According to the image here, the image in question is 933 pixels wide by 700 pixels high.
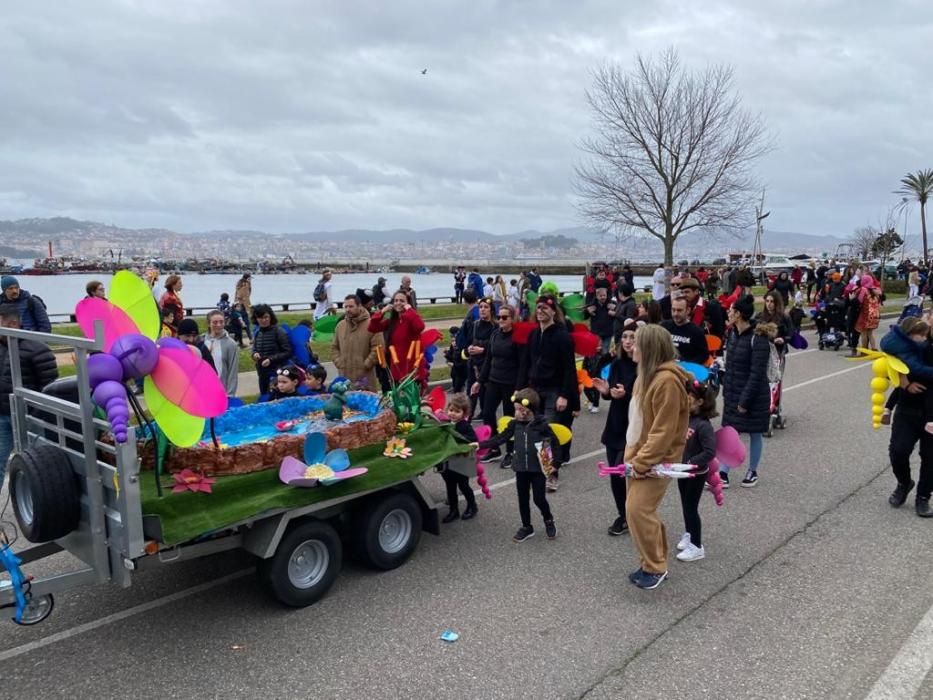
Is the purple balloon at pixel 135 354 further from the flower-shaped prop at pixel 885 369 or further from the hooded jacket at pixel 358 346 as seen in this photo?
the flower-shaped prop at pixel 885 369

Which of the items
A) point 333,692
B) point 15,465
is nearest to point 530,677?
point 333,692

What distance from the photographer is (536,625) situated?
168 inches

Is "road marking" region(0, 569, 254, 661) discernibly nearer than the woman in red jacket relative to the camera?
Yes

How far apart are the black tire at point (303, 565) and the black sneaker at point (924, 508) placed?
4978 mm

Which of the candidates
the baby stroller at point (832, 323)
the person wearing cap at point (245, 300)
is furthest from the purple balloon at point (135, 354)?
the baby stroller at point (832, 323)

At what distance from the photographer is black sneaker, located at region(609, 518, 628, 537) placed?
224 inches

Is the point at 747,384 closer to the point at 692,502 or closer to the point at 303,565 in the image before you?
the point at 692,502

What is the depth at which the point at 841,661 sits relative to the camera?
386cm

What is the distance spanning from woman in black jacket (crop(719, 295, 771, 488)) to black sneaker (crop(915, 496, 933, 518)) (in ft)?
4.52

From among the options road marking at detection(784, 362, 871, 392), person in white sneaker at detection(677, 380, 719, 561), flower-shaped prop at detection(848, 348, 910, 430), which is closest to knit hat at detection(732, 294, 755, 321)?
flower-shaped prop at detection(848, 348, 910, 430)

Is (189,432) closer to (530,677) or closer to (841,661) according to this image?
(530,677)

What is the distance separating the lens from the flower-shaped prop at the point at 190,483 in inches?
156

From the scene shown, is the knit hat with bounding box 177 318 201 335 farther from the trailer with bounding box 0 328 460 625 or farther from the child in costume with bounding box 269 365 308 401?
the trailer with bounding box 0 328 460 625

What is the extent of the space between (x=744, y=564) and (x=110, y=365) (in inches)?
174
